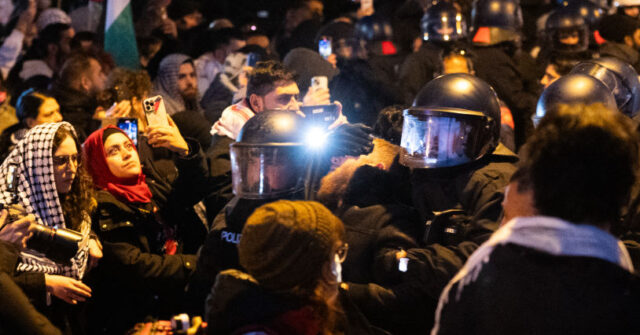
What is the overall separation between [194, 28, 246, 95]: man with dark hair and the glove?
4.91 m

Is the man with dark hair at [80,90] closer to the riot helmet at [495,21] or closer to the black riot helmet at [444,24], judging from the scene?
the black riot helmet at [444,24]

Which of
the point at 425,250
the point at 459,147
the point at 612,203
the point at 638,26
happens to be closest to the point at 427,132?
the point at 459,147

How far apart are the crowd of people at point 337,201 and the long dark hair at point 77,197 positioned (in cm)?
1

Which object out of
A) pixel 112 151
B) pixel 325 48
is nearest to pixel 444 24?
pixel 325 48

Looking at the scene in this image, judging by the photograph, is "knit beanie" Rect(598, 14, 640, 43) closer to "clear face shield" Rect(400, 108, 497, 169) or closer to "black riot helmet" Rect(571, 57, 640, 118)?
"black riot helmet" Rect(571, 57, 640, 118)

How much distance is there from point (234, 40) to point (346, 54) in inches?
72.7

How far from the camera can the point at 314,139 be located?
9.99 feet

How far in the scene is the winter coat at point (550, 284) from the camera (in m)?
1.81

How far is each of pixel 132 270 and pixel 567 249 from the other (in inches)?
102

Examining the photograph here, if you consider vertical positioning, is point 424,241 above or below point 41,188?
below

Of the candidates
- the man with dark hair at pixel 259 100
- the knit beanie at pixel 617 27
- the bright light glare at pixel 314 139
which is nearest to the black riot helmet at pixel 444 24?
the knit beanie at pixel 617 27

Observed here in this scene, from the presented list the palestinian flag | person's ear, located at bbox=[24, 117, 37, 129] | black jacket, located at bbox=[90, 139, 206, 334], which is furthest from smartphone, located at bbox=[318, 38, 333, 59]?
black jacket, located at bbox=[90, 139, 206, 334]

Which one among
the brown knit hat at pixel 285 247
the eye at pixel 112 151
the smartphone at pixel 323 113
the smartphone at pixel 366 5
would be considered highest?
the smartphone at pixel 366 5

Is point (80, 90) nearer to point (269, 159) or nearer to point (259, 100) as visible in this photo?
point (259, 100)
